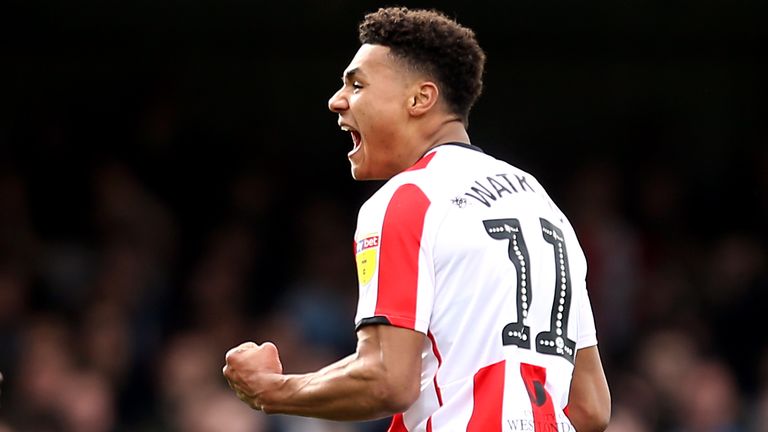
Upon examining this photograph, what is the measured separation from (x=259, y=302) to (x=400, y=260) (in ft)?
20.5

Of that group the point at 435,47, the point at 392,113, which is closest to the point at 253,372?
the point at 392,113

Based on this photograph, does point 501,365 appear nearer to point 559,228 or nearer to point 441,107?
point 559,228

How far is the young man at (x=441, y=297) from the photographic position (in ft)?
12.2

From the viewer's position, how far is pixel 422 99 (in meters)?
4.16

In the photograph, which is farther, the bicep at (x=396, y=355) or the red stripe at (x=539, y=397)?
the red stripe at (x=539, y=397)

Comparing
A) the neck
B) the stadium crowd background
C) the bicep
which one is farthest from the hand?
the stadium crowd background

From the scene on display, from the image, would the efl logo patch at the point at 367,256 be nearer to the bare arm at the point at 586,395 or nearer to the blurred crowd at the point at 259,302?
the bare arm at the point at 586,395

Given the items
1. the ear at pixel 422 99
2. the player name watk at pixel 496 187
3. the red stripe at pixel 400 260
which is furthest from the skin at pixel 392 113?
the red stripe at pixel 400 260

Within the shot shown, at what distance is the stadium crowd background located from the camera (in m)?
9.25

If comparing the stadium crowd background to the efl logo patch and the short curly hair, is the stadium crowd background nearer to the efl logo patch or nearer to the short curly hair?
the short curly hair

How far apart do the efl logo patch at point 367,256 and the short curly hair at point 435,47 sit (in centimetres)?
59

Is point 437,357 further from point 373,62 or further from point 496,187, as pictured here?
point 373,62

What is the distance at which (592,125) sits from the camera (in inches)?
474

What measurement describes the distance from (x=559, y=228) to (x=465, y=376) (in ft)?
1.89
